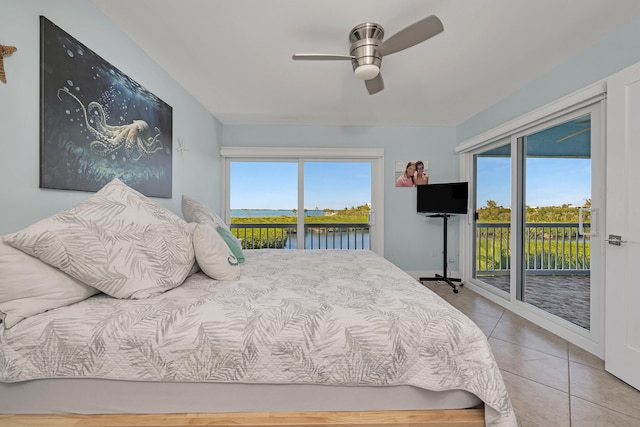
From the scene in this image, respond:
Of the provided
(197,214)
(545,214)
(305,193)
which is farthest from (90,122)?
(545,214)

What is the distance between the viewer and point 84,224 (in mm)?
1187

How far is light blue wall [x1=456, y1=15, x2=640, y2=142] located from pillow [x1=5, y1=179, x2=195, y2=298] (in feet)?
10.5

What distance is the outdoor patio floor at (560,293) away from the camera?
252 centimetres

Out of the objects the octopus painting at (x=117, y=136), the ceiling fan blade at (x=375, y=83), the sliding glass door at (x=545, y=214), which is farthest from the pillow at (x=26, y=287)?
the sliding glass door at (x=545, y=214)

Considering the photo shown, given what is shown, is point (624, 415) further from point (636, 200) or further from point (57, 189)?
point (57, 189)

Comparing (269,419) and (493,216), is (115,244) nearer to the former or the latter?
(269,419)

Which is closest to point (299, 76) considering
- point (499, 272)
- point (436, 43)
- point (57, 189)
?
point (436, 43)

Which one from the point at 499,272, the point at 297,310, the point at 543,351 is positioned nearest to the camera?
the point at 297,310

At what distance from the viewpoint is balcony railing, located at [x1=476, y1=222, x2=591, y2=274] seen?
3.67m

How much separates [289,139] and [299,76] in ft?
4.88

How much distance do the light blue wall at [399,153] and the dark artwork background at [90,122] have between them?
184 cm

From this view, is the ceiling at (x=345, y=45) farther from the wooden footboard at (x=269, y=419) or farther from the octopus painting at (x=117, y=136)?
the wooden footboard at (x=269, y=419)

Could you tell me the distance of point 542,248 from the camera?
3.87m

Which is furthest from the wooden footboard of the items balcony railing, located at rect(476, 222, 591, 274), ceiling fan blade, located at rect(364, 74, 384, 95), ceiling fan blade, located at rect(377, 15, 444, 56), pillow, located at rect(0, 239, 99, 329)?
balcony railing, located at rect(476, 222, 591, 274)
